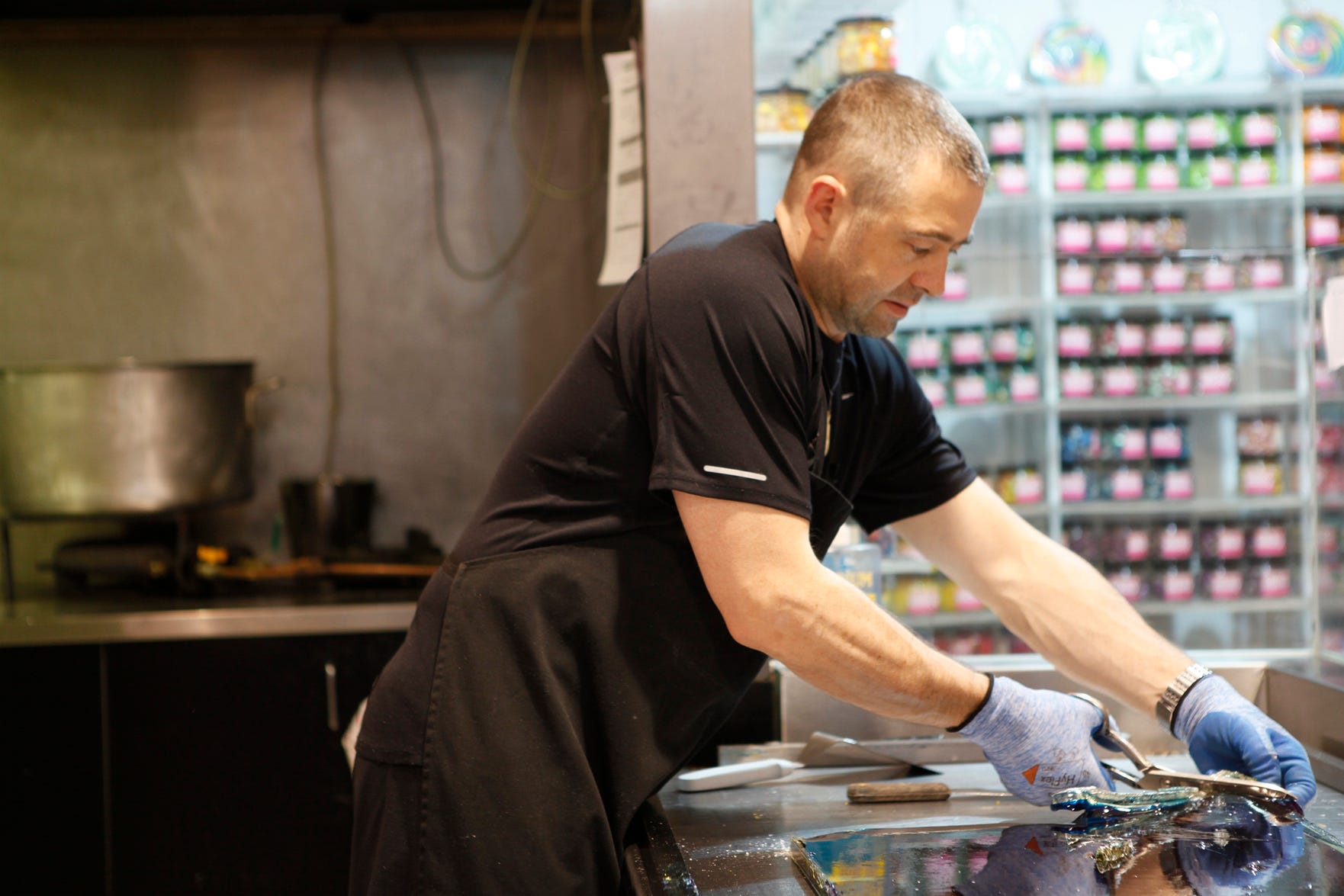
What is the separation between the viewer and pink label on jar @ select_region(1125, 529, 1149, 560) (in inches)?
105

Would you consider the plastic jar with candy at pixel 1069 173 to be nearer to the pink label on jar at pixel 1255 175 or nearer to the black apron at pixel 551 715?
the pink label on jar at pixel 1255 175

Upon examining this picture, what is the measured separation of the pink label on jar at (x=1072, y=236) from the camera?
9.73 feet

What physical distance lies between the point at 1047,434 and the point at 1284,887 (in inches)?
69.8

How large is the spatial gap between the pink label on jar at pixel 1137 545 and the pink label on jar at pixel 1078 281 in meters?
0.54

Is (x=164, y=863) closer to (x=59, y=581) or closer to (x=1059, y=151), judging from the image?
(x=59, y=581)

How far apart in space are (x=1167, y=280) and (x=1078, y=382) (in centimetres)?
31

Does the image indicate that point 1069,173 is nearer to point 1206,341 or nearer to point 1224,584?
point 1206,341

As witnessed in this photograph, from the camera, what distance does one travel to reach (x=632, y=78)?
71.2 inches

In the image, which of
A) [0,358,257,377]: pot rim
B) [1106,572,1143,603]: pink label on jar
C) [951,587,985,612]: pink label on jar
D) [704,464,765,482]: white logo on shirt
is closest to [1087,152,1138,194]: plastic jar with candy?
[1106,572,1143,603]: pink label on jar

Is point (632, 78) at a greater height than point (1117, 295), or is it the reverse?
point (632, 78)

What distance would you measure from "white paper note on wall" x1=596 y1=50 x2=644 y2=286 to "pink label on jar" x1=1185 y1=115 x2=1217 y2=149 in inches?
72.4

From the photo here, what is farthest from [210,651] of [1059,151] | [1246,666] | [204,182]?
[1059,151]

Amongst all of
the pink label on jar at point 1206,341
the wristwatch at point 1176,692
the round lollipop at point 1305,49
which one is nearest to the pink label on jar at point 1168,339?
the pink label on jar at point 1206,341

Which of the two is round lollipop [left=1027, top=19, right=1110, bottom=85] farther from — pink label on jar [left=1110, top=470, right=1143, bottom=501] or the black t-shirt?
the black t-shirt
